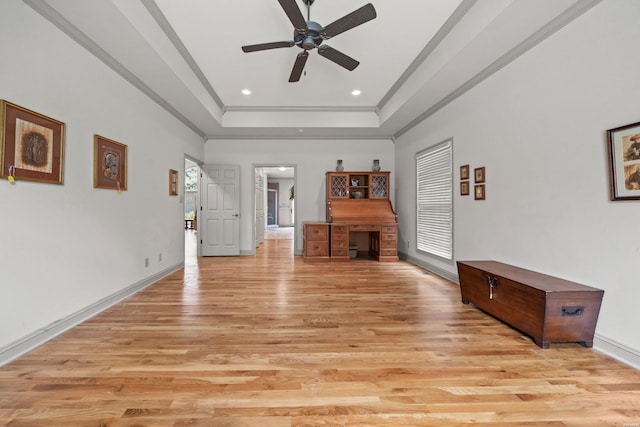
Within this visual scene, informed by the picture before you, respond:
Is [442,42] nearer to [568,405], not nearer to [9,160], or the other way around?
[568,405]

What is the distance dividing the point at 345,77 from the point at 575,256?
136 inches

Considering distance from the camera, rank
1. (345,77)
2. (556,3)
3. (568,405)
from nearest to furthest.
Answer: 1. (568,405)
2. (556,3)
3. (345,77)

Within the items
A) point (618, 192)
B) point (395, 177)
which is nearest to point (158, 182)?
point (395, 177)

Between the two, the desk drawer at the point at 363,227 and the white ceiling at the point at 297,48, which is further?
the desk drawer at the point at 363,227

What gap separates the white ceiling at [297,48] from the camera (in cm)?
230

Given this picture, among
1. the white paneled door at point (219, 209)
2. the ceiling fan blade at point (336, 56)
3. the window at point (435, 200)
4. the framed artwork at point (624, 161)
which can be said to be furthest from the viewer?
the white paneled door at point (219, 209)

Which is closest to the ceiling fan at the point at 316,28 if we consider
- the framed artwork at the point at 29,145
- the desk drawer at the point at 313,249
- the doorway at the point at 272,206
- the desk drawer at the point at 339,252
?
the framed artwork at the point at 29,145

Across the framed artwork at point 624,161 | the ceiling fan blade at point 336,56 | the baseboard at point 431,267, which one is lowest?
the baseboard at point 431,267

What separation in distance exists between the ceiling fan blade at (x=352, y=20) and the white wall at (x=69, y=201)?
7.78 ft

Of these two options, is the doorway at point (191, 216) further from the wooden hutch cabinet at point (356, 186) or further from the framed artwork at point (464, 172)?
the framed artwork at point (464, 172)

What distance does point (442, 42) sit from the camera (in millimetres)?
3023

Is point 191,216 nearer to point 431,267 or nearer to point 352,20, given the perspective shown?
point 431,267

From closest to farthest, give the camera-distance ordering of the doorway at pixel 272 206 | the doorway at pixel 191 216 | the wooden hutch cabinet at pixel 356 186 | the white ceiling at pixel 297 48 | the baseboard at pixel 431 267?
1. the white ceiling at pixel 297 48
2. the baseboard at pixel 431 267
3. the wooden hutch cabinet at pixel 356 186
4. the doorway at pixel 191 216
5. the doorway at pixel 272 206

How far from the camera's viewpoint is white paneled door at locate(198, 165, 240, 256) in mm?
5883
